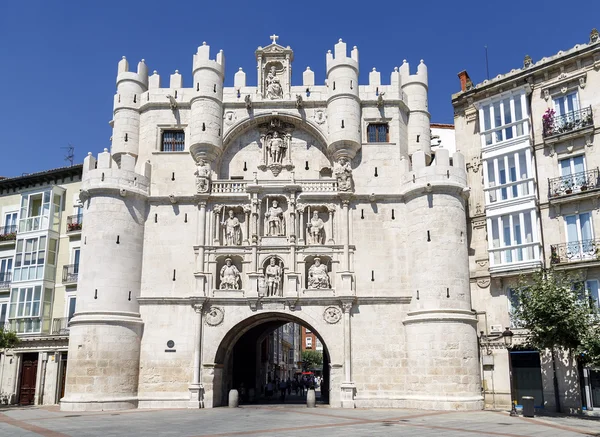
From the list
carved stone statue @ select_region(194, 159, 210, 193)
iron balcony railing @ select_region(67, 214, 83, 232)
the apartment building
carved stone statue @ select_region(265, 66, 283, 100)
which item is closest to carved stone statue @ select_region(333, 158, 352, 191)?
carved stone statue @ select_region(265, 66, 283, 100)

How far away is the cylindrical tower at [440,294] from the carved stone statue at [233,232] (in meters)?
9.67

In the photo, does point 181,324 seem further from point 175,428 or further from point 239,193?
point 175,428

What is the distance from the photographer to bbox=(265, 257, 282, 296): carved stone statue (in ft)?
111

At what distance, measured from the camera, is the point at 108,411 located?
101 ft

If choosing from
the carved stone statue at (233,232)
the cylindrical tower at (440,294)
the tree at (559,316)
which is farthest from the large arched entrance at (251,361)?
the tree at (559,316)

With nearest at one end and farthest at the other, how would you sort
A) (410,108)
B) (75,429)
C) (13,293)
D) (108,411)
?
(75,429) → (108,411) → (410,108) → (13,293)

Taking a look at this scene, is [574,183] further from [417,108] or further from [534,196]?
[417,108]

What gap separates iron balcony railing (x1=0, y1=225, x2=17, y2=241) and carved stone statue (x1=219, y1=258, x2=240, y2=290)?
57.8 feet

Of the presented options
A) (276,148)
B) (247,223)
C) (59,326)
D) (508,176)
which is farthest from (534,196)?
(59,326)

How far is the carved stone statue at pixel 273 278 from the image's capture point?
33.9 m

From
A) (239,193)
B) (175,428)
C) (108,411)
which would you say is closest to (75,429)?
(175,428)

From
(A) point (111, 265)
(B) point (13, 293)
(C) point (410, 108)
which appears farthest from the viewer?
(B) point (13, 293)

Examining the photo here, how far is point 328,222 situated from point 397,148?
6133 mm

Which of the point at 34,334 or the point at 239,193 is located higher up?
the point at 239,193
